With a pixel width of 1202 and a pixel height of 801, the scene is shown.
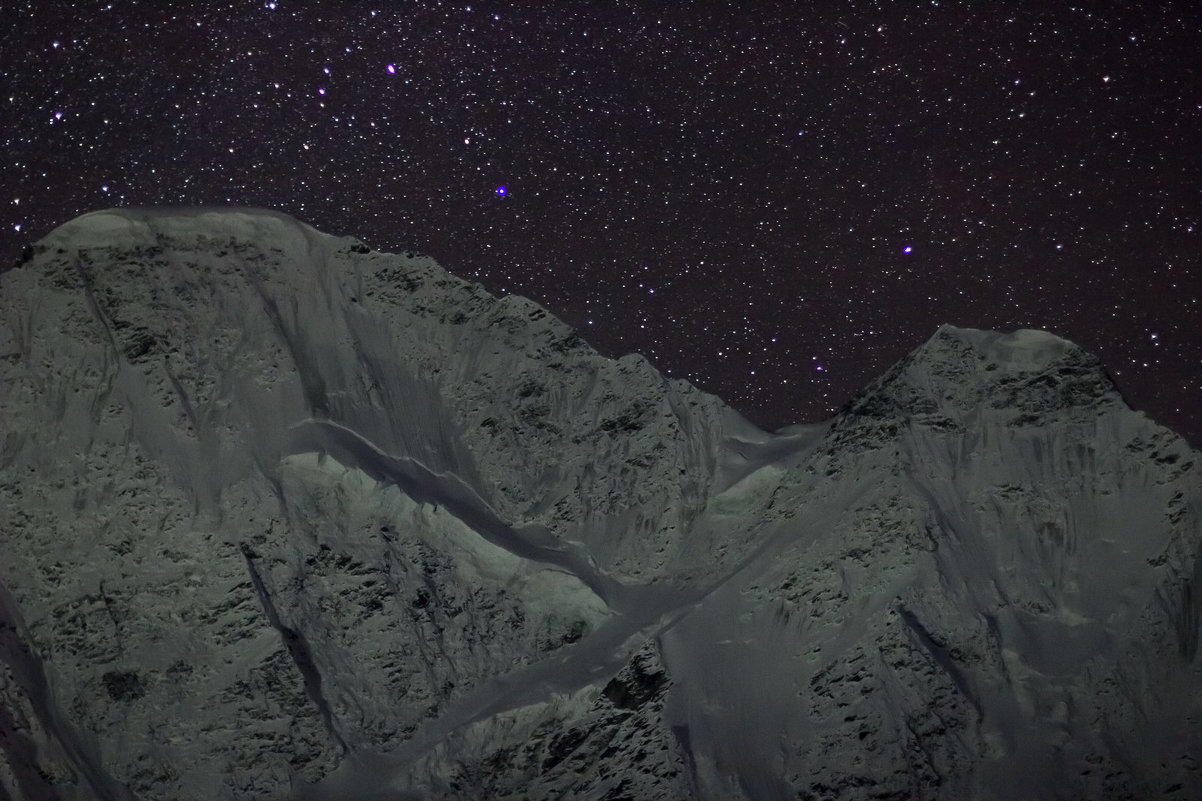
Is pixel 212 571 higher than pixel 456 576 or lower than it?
higher

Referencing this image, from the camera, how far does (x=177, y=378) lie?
90.1 m

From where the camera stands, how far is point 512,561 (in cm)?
8744

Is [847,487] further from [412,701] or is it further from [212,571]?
[212,571]

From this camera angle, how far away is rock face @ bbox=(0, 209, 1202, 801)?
75.1m

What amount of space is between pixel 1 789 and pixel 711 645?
44618 mm

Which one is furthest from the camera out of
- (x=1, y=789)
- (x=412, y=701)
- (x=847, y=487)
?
(x=847, y=487)

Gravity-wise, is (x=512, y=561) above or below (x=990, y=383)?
below

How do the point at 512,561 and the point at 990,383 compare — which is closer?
the point at 512,561

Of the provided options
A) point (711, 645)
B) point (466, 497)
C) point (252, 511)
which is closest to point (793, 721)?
point (711, 645)

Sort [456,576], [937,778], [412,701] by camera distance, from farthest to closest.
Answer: [456,576] < [412,701] < [937,778]

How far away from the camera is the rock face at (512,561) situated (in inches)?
2955

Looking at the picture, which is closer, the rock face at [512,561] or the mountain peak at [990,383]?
the rock face at [512,561]

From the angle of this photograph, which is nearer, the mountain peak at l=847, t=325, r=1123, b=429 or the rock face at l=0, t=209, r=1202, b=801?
the rock face at l=0, t=209, r=1202, b=801

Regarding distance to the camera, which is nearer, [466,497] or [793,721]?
[793,721]
